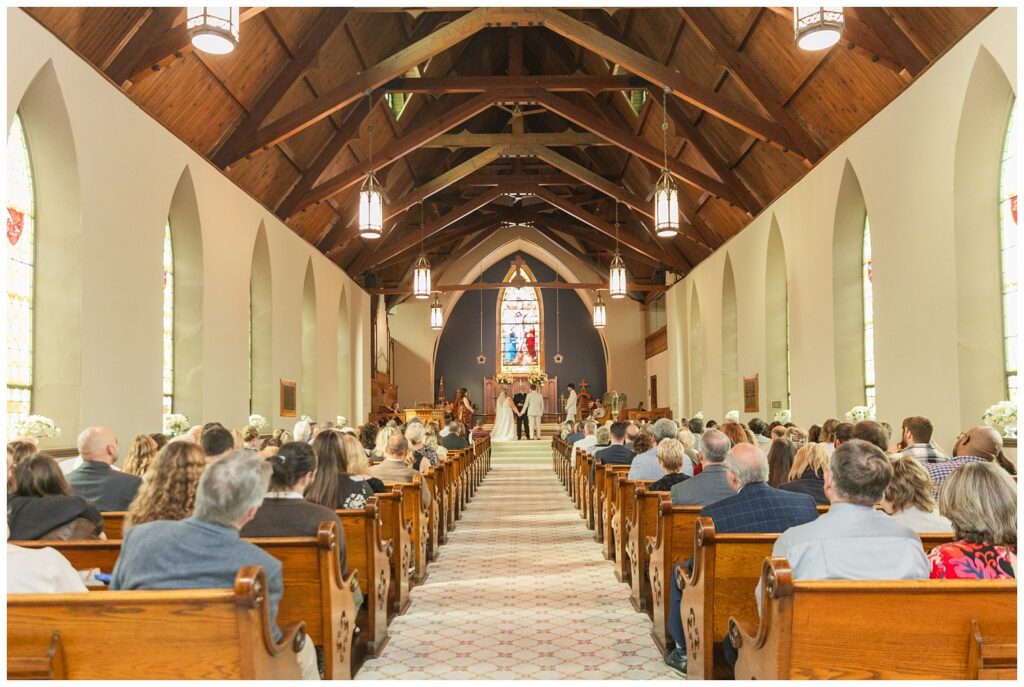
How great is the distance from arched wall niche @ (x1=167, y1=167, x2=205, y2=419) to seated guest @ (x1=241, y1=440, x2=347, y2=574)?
23.4 feet

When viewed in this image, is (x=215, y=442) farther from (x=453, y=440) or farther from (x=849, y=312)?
(x=453, y=440)

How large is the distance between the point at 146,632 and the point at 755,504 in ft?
8.37

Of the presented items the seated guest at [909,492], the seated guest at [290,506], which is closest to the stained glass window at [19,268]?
the seated guest at [290,506]

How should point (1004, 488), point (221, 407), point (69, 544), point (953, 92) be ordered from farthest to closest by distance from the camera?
point (221, 407)
point (953, 92)
point (69, 544)
point (1004, 488)

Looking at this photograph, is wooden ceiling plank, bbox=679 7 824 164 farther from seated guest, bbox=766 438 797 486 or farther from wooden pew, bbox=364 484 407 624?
wooden pew, bbox=364 484 407 624

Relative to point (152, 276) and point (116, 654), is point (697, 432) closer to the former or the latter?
point (152, 276)

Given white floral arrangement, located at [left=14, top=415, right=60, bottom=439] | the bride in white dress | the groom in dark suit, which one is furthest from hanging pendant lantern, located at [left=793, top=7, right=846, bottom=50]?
the groom in dark suit

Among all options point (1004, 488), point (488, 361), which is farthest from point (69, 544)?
point (488, 361)

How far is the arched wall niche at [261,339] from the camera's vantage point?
13.0 meters

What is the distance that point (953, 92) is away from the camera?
7363 mm

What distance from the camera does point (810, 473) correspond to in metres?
4.88

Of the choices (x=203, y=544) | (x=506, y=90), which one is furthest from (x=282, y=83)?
(x=203, y=544)

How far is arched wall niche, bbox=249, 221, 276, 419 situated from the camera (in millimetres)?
12969

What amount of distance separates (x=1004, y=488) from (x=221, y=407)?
9652 millimetres
